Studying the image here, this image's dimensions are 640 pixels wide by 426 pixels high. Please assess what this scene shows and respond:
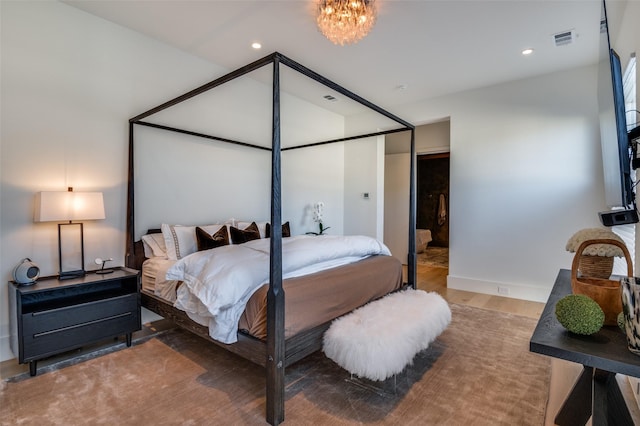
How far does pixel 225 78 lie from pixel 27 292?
209cm

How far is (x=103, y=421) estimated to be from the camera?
1.81 m

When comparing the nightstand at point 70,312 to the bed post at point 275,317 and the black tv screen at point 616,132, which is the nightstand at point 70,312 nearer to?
the bed post at point 275,317

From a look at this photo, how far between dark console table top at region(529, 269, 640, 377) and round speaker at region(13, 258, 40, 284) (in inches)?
128

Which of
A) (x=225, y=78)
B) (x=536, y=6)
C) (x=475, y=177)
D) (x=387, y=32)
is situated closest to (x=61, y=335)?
(x=225, y=78)

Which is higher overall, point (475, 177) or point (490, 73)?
point (490, 73)

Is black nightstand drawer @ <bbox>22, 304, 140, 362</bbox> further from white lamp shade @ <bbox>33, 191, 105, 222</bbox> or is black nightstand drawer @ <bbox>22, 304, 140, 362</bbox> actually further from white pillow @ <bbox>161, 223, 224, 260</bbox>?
white lamp shade @ <bbox>33, 191, 105, 222</bbox>

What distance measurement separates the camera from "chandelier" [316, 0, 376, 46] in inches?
94.9

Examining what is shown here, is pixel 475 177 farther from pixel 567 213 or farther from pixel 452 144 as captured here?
pixel 567 213

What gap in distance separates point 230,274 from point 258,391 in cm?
82

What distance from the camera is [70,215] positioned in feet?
8.43

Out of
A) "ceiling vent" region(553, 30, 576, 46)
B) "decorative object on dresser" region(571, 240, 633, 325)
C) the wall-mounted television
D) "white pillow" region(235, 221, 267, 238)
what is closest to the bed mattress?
"white pillow" region(235, 221, 267, 238)

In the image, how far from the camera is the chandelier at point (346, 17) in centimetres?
241

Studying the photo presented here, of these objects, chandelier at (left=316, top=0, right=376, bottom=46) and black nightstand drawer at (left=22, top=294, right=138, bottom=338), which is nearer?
black nightstand drawer at (left=22, top=294, right=138, bottom=338)

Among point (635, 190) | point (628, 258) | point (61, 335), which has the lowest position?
point (61, 335)
